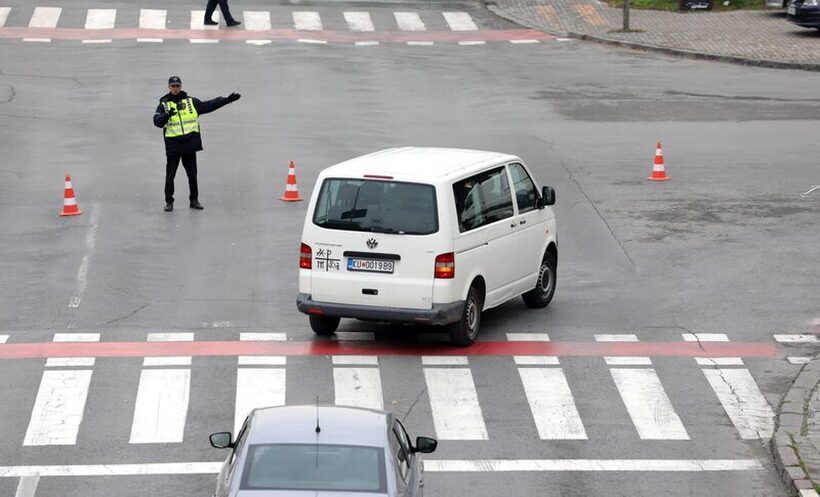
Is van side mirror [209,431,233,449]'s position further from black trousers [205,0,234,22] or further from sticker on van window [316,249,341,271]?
black trousers [205,0,234,22]

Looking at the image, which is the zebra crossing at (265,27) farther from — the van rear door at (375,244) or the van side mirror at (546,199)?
the van rear door at (375,244)

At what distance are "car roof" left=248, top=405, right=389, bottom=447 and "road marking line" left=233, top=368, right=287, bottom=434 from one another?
3.87 metres

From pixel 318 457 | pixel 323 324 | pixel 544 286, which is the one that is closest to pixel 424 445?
pixel 318 457

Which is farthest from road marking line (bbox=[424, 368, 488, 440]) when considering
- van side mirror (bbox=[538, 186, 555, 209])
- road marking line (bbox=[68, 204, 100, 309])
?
road marking line (bbox=[68, 204, 100, 309])

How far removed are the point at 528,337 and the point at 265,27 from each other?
2627cm

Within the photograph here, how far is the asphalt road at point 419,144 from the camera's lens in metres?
13.6

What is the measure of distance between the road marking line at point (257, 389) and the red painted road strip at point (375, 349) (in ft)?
2.34

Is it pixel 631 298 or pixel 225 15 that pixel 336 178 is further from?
pixel 225 15

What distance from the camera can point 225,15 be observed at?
41.2 meters

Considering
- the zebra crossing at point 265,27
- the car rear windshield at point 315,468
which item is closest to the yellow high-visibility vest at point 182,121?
the car rear windshield at point 315,468

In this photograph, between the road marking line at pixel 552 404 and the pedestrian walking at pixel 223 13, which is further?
the pedestrian walking at pixel 223 13

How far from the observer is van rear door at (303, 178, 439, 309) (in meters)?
15.8

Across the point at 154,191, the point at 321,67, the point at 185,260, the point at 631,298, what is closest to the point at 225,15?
the point at 321,67

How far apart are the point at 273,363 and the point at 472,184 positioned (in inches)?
115
